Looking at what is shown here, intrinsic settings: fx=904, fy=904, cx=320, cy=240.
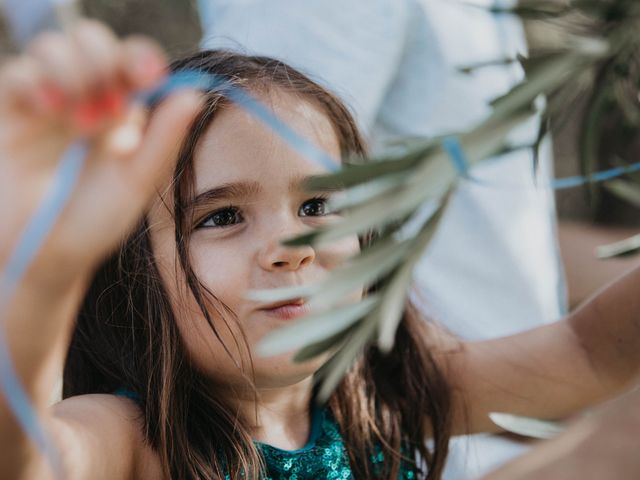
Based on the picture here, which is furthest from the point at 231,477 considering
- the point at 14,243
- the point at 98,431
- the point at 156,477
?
the point at 14,243

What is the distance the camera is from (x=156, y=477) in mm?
1123

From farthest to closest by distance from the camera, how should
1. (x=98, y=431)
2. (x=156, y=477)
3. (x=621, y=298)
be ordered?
(x=621, y=298), (x=156, y=477), (x=98, y=431)

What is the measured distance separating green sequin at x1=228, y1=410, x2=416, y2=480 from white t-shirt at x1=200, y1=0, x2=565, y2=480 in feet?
1.30

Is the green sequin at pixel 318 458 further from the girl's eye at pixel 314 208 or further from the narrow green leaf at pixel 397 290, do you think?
the narrow green leaf at pixel 397 290

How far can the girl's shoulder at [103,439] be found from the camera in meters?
0.87

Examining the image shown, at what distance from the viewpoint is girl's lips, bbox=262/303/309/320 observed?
1.08m

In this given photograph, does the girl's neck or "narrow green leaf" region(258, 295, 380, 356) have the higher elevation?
"narrow green leaf" region(258, 295, 380, 356)

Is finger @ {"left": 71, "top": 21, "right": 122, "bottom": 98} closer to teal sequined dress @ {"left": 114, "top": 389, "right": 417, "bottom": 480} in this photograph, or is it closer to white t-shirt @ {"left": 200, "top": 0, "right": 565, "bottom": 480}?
teal sequined dress @ {"left": 114, "top": 389, "right": 417, "bottom": 480}

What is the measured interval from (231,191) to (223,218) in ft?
0.13

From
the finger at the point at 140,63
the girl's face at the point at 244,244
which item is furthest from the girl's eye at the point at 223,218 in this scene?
the finger at the point at 140,63

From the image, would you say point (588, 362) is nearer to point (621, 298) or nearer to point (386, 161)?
point (621, 298)

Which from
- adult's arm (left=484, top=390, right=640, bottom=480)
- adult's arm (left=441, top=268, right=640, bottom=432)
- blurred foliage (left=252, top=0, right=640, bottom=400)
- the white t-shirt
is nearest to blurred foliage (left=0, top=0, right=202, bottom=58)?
the white t-shirt

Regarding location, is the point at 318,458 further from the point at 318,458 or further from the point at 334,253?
the point at 334,253

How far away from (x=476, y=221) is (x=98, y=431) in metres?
1.02
